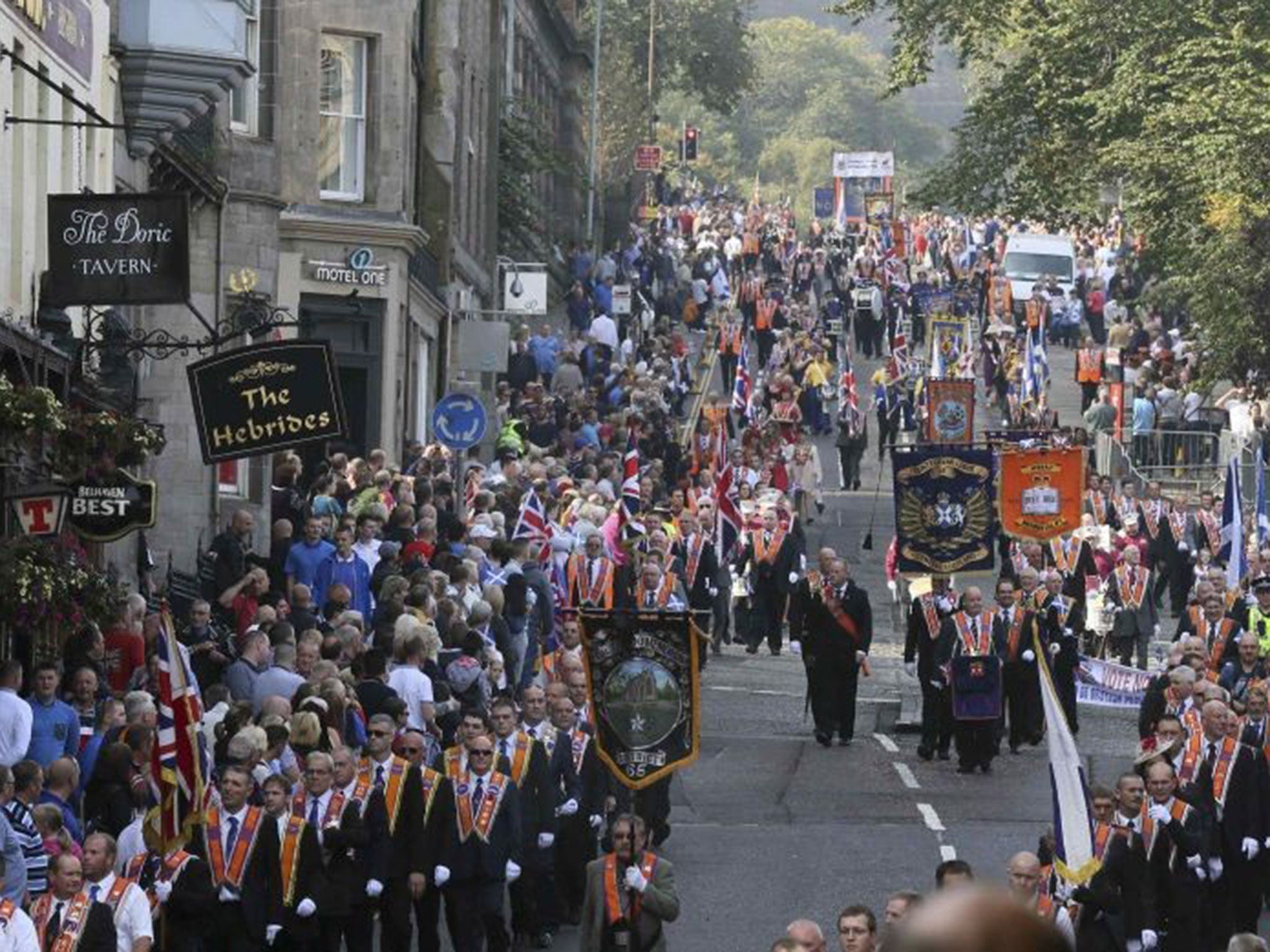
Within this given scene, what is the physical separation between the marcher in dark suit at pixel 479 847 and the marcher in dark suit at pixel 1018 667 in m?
9.63

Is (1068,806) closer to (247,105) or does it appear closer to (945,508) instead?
(945,508)

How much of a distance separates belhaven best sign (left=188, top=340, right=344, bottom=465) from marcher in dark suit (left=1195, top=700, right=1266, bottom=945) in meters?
5.26

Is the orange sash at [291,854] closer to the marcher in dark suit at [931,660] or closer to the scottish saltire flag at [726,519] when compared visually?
the marcher in dark suit at [931,660]

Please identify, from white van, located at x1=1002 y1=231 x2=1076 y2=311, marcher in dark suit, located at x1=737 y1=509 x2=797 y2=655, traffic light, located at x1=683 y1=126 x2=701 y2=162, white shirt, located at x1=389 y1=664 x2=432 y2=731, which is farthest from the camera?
traffic light, located at x1=683 y1=126 x2=701 y2=162

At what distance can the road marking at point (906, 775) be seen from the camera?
26.5m

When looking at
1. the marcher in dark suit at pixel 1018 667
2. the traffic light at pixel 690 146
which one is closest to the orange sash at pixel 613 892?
the marcher in dark suit at pixel 1018 667

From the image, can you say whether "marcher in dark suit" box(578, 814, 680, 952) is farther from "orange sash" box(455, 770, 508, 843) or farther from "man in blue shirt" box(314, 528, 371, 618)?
"man in blue shirt" box(314, 528, 371, 618)

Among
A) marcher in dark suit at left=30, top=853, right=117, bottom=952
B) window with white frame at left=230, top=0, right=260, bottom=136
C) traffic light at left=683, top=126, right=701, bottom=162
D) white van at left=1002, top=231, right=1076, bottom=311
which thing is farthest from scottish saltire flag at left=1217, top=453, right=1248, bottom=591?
traffic light at left=683, top=126, right=701, bottom=162

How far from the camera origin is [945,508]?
30609 mm

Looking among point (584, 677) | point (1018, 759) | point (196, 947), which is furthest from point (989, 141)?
point (196, 947)

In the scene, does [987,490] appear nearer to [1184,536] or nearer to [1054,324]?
[1184,536]

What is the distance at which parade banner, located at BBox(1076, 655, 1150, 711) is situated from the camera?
97.2 feet

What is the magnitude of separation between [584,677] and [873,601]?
20177 millimetres

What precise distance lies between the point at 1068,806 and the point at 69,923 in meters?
4.65
